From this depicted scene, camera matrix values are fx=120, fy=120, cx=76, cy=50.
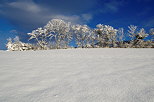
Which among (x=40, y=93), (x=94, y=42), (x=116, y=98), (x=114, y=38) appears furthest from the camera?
(x=94, y=42)

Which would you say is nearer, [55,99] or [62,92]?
[55,99]

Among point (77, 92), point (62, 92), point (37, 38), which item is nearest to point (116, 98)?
point (77, 92)

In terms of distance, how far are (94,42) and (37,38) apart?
1988cm

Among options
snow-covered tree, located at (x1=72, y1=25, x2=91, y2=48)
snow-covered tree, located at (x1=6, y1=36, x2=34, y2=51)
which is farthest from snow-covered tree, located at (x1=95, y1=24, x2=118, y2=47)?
snow-covered tree, located at (x1=6, y1=36, x2=34, y2=51)

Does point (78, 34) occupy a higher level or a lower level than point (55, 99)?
higher

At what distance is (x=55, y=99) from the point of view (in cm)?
163

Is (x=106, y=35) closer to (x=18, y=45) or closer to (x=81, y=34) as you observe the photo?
(x=81, y=34)

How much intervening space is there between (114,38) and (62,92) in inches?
1618

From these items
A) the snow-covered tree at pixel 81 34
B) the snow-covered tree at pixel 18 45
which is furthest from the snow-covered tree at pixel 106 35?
the snow-covered tree at pixel 18 45

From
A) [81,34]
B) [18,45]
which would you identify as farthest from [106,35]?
[18,45]

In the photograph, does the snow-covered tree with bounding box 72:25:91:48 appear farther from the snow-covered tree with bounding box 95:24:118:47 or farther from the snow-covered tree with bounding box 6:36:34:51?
the snow-covered tree with bounding box 6:36:34:51

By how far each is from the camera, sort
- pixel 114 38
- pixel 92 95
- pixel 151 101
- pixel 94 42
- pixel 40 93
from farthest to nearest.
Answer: pixel 94 42 < pixel 114 38 < pixel 40 93 < pixel 92 95 < pixel 151 101

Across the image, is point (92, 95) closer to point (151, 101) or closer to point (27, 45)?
point (151, 101)

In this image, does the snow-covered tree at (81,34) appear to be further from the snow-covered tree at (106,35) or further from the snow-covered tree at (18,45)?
the snow-covered tree at (18,45)
